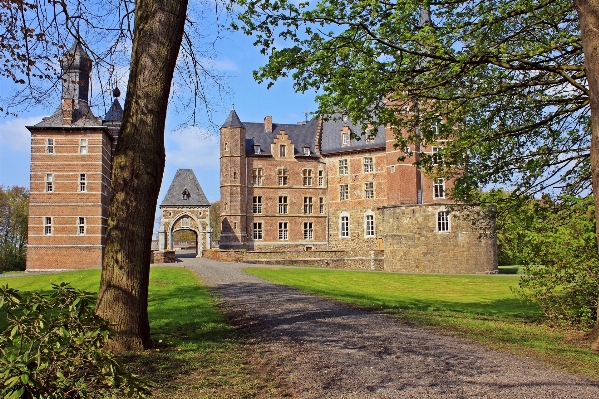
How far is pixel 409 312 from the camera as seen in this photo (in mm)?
11430

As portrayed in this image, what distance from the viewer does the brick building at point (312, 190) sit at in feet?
128

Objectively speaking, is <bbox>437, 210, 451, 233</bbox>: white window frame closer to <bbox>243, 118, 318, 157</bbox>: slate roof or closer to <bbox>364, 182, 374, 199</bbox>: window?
<bbox>364, 182, 374, 199</bbox>: window

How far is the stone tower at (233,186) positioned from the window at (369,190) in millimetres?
10412

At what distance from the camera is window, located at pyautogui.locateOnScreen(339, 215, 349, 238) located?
44.5 meters

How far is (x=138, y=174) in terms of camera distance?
628 cm

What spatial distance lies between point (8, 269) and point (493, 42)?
49.8 metres

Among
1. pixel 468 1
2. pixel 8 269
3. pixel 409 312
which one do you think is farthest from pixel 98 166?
pixel 468 1

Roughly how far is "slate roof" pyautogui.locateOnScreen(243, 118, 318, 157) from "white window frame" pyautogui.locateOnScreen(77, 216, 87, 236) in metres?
15.6

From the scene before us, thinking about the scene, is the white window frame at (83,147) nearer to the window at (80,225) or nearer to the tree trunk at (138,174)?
the window at (80,225)

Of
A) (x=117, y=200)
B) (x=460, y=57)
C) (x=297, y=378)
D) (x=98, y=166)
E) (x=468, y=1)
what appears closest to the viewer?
(x=297, y=378)

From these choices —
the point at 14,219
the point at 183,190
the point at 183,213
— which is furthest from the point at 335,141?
the point at 14,219

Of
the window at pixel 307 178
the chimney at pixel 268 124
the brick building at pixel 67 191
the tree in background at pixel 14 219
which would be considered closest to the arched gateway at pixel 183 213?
the chimney at pixel 268 124

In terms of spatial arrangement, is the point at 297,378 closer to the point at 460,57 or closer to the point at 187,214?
the point at 460,57

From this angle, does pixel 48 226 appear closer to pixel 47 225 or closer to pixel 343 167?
pixel 47 225
